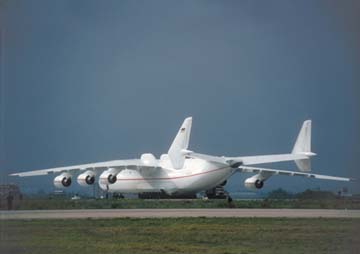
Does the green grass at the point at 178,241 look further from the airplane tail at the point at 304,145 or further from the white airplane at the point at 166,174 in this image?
the white airplane at the point at 166,174

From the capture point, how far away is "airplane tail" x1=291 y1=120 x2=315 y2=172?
9.66m

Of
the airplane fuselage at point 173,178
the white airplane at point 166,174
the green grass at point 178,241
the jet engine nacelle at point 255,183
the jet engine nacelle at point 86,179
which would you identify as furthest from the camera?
the airplane fuselage at point 173,178

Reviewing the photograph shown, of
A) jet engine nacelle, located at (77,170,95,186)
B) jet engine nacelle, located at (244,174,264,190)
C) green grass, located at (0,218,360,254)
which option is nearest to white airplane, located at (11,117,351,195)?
jet engine nacelle, located at (77,170,95,186)

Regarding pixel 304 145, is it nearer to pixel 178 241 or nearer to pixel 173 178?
pixel 178 241

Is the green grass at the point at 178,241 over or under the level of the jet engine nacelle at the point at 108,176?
under

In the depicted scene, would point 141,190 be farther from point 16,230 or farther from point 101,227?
point 16,230

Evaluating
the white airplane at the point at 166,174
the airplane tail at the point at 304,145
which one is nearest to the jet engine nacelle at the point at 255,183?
the white airplane at the point at 166,174

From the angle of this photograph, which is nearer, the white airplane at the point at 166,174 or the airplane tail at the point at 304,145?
the airplane tail at the point at 304,145

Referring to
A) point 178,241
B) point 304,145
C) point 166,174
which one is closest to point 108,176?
point 166,174

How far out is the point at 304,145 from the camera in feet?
32.6

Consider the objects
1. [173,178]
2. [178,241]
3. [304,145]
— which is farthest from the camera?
[173,178]

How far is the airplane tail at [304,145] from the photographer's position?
9.66 meters

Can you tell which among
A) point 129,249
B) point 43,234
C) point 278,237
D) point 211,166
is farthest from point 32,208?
point 211,166

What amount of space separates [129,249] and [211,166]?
28.0 m
